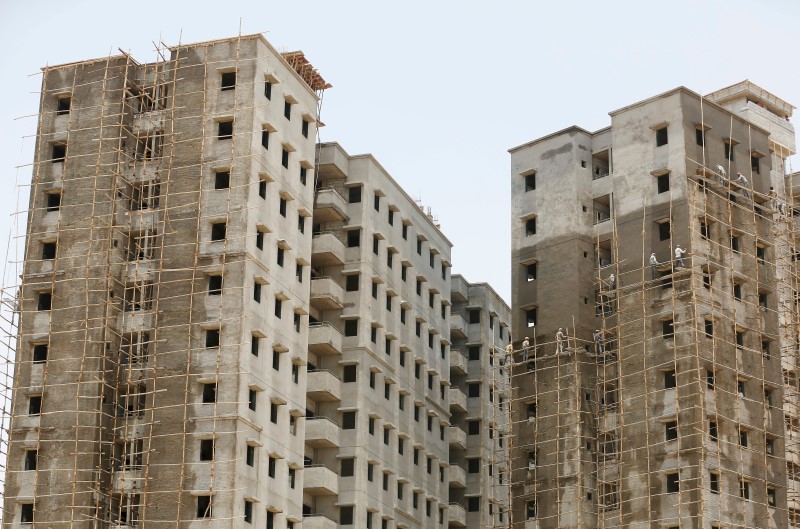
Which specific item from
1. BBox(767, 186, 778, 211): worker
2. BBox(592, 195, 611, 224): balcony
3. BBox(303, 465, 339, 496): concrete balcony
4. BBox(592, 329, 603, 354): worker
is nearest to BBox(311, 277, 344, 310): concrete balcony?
BBox(303, 465, 339, 496): concrete balcony

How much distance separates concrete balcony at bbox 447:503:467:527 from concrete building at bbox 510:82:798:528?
554 inches

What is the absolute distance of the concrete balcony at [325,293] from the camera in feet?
278

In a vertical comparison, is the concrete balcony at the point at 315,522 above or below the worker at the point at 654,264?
below

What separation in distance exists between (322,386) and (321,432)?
258cm

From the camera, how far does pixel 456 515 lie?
96.4 meters

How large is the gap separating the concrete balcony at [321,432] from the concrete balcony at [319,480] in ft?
4.92

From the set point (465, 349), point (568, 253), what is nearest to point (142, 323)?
point (568, 253)

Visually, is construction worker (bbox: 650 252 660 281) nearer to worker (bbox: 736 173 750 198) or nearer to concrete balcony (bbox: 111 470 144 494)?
worker (bbox: 736 173 750 198)

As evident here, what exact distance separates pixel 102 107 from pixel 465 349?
120ft

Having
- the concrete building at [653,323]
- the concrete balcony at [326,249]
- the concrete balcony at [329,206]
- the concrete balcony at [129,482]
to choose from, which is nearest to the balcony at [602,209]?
the concrete building at [653,323]

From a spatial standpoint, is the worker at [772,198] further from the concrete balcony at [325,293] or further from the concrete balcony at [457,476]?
the concrete balcony at [457,476]

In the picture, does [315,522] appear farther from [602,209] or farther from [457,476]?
[602,209]

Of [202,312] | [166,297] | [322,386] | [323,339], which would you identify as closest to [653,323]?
[323,339]

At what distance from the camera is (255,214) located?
250ft
